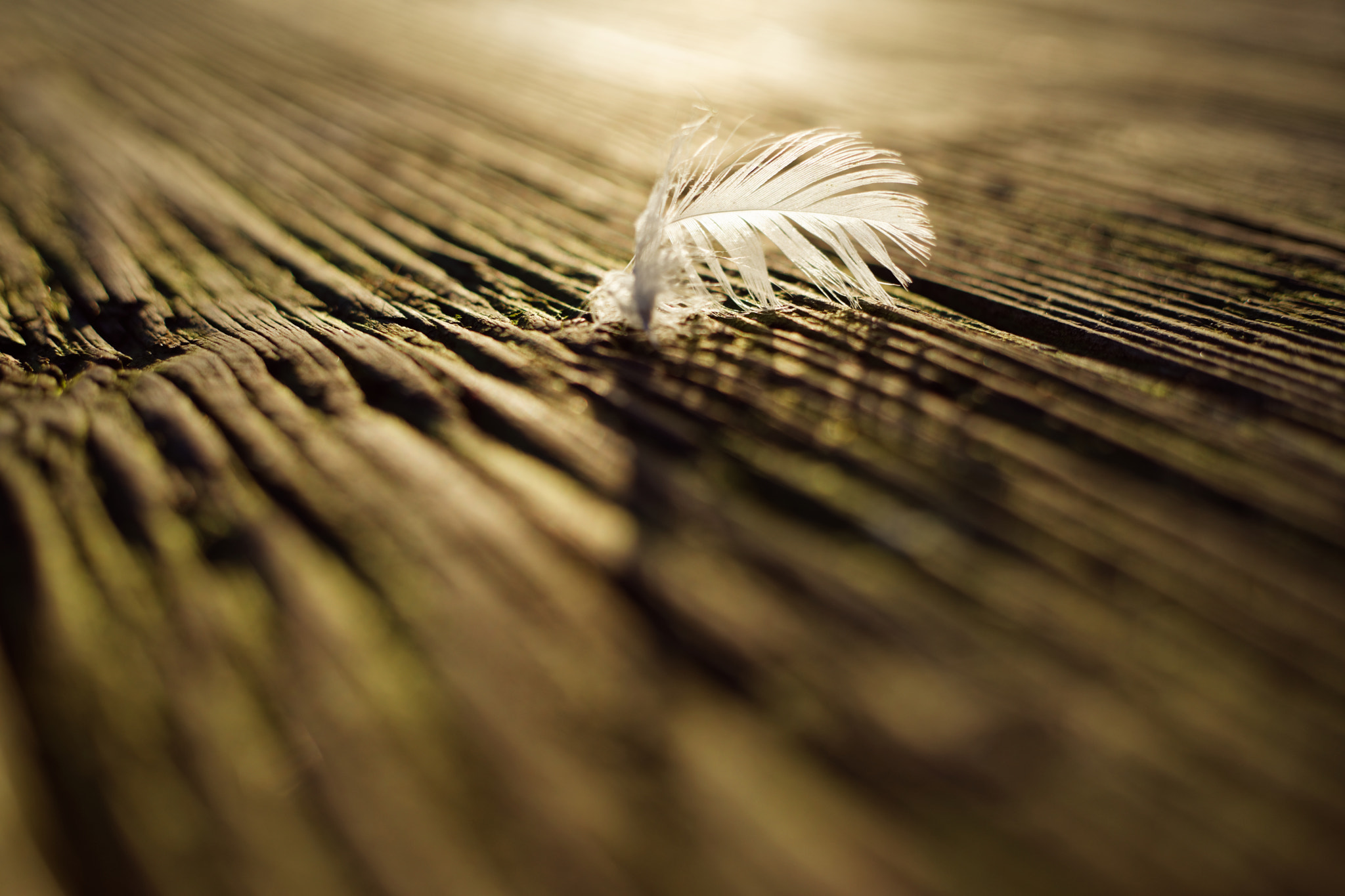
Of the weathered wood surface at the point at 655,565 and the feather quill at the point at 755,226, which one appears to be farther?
the feather quill at the point at 755,226

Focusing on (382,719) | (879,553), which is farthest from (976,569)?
(382,719)

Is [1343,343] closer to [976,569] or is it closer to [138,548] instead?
[976,569]

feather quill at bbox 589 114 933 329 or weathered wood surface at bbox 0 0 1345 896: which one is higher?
feather quill at bbox 589 114 933 329

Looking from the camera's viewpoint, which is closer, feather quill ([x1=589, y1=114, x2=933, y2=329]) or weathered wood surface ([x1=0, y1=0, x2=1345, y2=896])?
weathered wood surface ([x1=0, y1=0, x2=1345, y2=896])

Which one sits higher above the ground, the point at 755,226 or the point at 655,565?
the point at 755,226

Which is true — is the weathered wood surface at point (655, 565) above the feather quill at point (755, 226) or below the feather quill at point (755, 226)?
below
